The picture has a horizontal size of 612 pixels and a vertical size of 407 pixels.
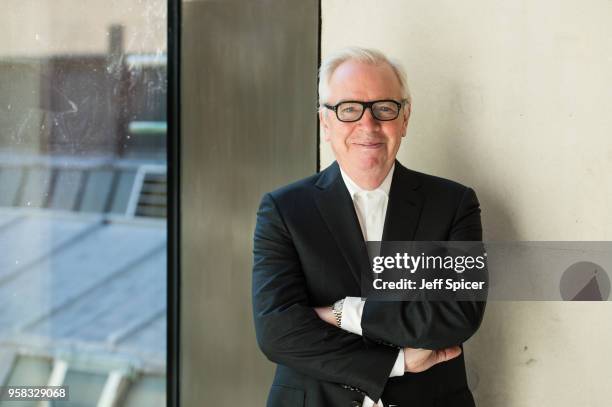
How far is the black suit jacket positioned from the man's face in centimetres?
10

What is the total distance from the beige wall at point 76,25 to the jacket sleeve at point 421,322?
1426mm

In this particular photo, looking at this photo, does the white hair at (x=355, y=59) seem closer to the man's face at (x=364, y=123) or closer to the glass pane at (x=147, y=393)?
the man's face at (x=364, y=123)

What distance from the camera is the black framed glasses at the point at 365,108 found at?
2.35 metres

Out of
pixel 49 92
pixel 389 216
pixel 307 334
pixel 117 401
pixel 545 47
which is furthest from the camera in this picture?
pixel 117 401

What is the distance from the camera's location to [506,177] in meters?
2.75

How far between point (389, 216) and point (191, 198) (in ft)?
3.34

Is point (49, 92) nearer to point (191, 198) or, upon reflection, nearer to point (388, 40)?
point (191, 198)

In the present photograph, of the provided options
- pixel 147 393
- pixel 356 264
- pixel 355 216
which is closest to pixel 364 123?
pixel 355 216

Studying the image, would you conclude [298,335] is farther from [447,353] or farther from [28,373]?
[28,373]

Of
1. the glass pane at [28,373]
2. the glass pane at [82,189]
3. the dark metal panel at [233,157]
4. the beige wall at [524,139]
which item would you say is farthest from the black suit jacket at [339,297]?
the glass pane at [28,373]

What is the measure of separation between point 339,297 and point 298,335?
193mm

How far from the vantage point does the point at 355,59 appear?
237 centimetres

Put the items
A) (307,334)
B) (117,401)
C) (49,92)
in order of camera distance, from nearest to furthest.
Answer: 1. (307,334)
2. (49,92)
3. (117,401)

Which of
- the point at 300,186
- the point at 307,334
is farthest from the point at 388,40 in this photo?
the point at 307,334
